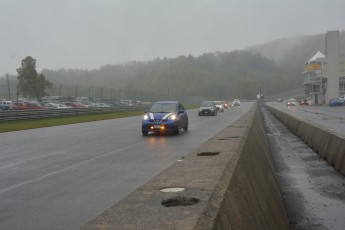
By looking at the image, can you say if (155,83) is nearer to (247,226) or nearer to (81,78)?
(81,78)

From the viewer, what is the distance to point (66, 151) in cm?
1442

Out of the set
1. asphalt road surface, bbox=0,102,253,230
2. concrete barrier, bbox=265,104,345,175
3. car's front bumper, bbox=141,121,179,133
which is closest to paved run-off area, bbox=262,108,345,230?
concrete barrier, bbox=265,104,345,175

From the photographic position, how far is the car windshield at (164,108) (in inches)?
862

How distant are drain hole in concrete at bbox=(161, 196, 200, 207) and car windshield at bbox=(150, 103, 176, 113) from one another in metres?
18.0

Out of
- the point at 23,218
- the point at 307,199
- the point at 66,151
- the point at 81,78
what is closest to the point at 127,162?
the point at 66,151

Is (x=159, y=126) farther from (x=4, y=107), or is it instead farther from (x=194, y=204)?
(x=4, y=107)

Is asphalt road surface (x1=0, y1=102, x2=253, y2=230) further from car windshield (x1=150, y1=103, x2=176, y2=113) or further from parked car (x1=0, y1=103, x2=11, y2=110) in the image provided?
parked car (x1=0, y1=103, x2=11, y2=110)

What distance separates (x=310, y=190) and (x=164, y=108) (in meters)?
13.3

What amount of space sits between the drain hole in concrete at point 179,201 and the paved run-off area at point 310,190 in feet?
12.1

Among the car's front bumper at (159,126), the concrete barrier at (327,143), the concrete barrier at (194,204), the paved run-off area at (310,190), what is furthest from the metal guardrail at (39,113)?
the concrete barrier at (194,204)

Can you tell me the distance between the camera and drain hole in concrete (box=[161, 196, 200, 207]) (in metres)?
3.62

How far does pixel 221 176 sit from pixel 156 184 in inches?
27.1

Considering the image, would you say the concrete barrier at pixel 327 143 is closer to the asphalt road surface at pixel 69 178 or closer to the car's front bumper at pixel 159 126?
the asphalt road surface at pixel 69 178

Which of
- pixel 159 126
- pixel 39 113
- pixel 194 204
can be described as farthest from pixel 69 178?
pixel 39 113
